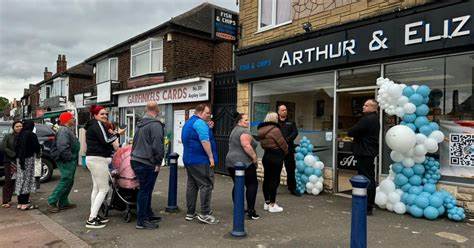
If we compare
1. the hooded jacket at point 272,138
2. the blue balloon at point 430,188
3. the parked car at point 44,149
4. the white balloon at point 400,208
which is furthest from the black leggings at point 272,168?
the parked car at point 44,149

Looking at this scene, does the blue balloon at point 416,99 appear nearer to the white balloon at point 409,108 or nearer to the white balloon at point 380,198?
the white balloon at point 409,108

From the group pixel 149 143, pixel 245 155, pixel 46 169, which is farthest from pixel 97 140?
pixel 46 169

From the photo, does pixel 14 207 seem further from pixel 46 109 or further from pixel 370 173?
pixel 46 109

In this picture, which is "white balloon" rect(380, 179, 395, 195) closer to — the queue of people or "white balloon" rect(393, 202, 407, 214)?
"white balloon" rect(393, 202, 407, 214)

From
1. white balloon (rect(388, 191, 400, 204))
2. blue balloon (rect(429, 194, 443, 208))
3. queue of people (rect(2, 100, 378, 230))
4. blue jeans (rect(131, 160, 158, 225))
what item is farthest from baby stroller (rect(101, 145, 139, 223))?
A: blue balloon (rect(429, 194, 443, 208))

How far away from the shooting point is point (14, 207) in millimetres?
7227

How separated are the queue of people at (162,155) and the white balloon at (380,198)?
316 millimetres

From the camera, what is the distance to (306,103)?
8992 mm

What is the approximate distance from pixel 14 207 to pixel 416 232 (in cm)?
691

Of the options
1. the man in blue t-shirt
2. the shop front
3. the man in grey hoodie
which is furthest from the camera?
the shop front

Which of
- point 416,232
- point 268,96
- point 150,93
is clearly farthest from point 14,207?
point 150,93

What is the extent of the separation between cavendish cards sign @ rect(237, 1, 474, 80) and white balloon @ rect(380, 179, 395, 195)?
2.21 m

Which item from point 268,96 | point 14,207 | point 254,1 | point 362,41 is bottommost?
point 14,207

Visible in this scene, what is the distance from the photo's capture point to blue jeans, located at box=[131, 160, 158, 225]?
5.40m
